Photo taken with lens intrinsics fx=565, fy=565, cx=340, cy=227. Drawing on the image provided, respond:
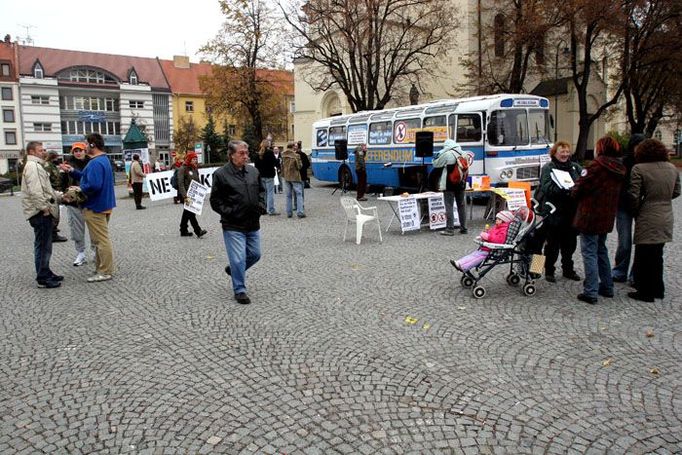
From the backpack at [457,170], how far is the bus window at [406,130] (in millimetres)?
8409

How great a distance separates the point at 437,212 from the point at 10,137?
244 feet

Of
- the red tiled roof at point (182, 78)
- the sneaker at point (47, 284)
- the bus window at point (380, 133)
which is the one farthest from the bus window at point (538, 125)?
the red tiled roof at point (182, 78)

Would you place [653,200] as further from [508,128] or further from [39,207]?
[508,128]

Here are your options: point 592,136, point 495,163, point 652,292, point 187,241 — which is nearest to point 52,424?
point 652,292

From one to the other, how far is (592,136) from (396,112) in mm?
29300

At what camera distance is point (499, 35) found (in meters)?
30.2

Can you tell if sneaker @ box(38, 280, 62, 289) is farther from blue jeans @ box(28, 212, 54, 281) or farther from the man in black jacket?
the man in black jacket

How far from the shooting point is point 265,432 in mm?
3623

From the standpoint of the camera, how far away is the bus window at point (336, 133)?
942 inches

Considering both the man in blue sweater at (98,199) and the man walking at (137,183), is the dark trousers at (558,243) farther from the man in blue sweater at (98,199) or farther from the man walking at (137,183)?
the man walking at (137,183)

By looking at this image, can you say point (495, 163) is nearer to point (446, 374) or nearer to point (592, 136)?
point (446, 374)

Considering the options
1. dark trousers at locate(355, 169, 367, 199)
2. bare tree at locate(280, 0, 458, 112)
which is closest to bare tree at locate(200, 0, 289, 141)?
bare tree at locate(280, 0, 458, 112)

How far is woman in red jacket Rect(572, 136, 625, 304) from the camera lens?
6.38 meters

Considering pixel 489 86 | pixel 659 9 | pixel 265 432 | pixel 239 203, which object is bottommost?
pixel 265 432
